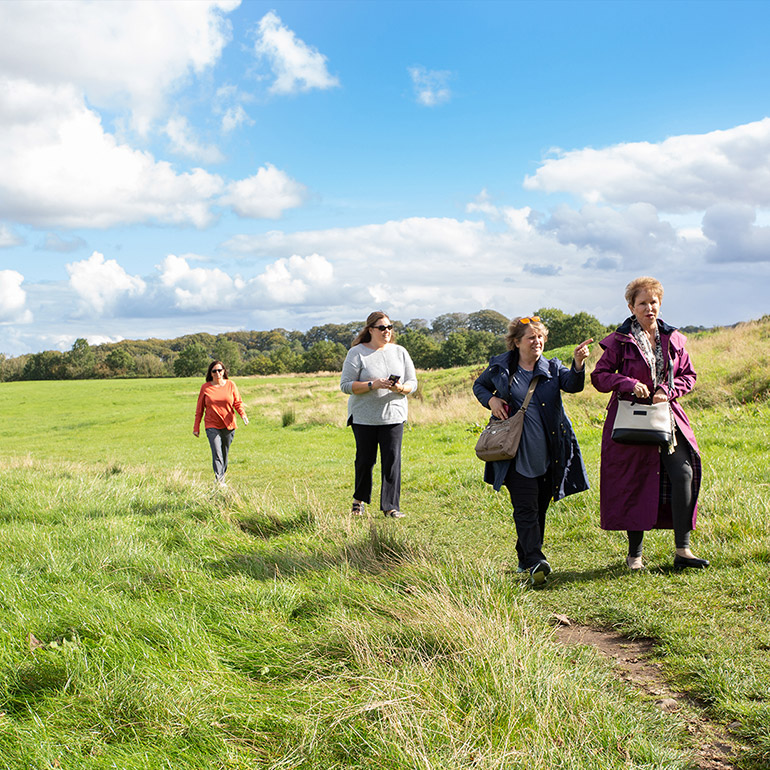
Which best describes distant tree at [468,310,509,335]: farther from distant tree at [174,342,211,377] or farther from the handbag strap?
the handbag strap

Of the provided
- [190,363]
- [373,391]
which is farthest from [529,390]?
[190,363]

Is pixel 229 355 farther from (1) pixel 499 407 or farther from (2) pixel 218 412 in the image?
(1) pixel 499 407

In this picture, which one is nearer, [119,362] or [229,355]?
[119,362]

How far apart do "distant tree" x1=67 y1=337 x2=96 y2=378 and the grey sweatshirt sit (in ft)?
314

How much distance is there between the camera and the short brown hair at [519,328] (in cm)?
535

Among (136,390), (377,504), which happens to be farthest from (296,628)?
(136,390)

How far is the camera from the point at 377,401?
7594 millimetres

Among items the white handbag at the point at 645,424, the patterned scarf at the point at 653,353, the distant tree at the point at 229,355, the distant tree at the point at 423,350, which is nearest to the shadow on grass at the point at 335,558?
the white handbag at the point at 645,424

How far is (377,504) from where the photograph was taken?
30.3ft

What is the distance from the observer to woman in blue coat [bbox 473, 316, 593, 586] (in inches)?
208

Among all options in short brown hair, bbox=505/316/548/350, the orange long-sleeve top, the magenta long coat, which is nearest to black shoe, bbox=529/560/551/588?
the magenta long coat

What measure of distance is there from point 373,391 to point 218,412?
4.31 m

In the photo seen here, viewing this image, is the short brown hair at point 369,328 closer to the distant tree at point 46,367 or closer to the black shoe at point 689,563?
the black shoe at point 689,563

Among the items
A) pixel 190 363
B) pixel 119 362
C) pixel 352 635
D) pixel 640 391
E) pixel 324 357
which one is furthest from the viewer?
pixel 190 363
